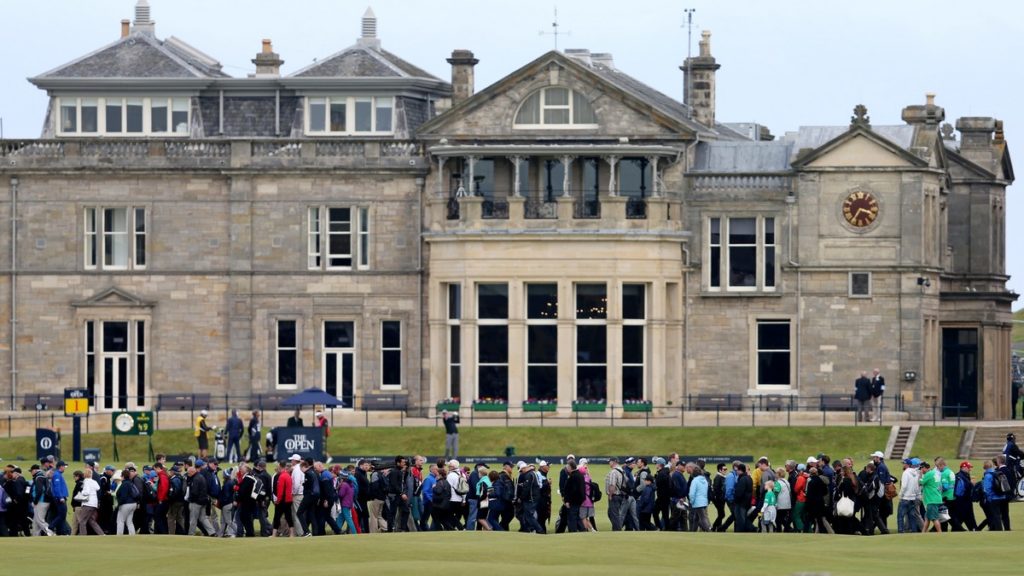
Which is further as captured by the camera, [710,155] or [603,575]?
[710,155]

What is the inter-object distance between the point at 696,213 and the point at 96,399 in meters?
18.8

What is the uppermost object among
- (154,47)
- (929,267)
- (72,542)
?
(154,47)

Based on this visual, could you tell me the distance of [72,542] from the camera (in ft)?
160

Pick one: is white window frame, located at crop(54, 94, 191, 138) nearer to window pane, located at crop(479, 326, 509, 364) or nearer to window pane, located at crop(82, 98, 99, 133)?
window pane, located at crop(82, 98, 99, 133)

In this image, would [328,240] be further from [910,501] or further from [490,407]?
[910,501]

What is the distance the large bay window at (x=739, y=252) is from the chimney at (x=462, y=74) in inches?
331

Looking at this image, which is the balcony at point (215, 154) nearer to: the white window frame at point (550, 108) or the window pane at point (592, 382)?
the white window frame at point (550, 108)

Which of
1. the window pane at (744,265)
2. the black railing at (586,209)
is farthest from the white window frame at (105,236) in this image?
the window pane at (744,265)

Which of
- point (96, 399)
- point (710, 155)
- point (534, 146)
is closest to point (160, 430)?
point (96, 399)

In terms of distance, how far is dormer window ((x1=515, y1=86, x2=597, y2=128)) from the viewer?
8000cm

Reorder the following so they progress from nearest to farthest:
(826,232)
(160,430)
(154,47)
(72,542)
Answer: (72,542) < (160,430) < (826,232) < (154,47)

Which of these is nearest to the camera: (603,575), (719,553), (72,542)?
(603,575)

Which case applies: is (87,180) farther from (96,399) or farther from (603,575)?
(603,575)

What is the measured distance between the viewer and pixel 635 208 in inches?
3152
